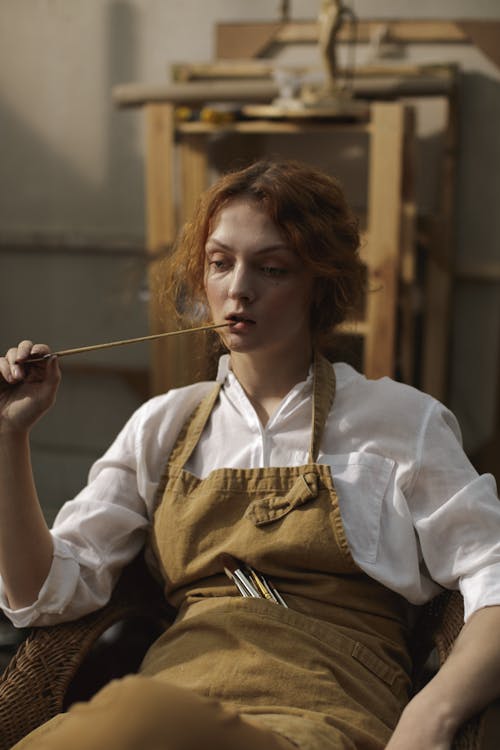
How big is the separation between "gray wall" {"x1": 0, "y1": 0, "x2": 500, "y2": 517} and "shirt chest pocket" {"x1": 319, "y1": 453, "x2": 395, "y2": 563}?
2.34 meters

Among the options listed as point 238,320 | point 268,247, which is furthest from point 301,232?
point 238,320

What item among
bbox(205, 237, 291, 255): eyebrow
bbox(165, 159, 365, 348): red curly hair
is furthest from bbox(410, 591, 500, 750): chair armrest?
bbox(205, 237, 291, 255): eyebrow

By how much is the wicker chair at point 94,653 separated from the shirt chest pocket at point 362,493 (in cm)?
16

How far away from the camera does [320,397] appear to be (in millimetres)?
1500

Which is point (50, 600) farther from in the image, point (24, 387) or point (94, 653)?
point (24, 387)

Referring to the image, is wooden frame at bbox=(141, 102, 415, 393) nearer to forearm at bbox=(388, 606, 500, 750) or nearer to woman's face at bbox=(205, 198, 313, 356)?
woman's face at bbox=(205, 198, 313, 356)

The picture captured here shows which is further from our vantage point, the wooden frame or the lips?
the wooden frame

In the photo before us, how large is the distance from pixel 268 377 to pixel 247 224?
0.25 meters

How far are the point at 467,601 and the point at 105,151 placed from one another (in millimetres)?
3102

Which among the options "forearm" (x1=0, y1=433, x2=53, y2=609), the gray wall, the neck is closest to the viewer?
"forearm" (x1=0, y1=433, x2=53, y2=609)

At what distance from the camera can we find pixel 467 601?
1324mm

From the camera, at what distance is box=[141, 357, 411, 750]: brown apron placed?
1273mm

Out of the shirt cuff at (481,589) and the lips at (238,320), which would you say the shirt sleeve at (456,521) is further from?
the lips at (238,320)

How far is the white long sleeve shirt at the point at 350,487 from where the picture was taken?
1.37 metres
